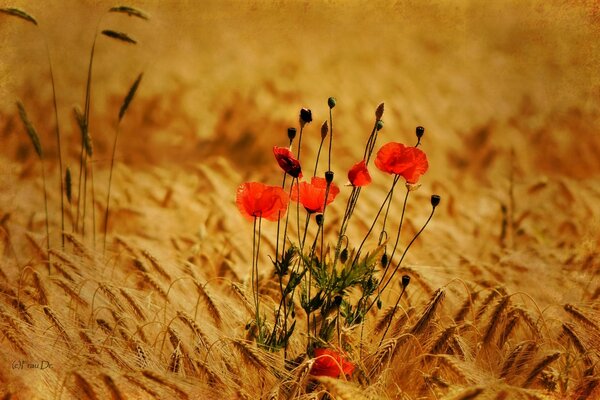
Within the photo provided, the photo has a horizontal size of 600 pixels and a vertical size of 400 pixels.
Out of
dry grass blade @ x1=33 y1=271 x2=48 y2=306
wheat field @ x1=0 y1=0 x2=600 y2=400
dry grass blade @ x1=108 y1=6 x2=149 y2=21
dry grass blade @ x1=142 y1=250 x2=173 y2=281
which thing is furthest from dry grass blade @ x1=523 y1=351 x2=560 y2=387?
dry grass blade @ x1=108 y1=6 x2=149 y2=21

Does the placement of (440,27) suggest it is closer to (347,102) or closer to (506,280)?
(347,102)

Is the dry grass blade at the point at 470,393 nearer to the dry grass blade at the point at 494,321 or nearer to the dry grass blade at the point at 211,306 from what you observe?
the dry grass blade at the point at 494,321

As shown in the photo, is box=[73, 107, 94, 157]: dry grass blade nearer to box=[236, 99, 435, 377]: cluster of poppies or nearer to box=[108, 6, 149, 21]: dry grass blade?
box=[108, 6, 149, 21]: dry grass blade

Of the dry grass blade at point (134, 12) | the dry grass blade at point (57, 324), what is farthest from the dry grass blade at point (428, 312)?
the dry grass blade at point (134, 12)

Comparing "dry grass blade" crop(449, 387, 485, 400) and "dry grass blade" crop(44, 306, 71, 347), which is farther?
"dry grass blade" crop(44, 306, 71, 347)

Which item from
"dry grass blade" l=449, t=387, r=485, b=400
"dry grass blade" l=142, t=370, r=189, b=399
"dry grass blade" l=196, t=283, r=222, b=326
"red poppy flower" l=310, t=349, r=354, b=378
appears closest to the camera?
"dry grass blade" l=449, t=387, r=485, b=400

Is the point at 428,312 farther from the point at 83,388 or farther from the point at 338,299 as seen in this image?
the point at 83,388
